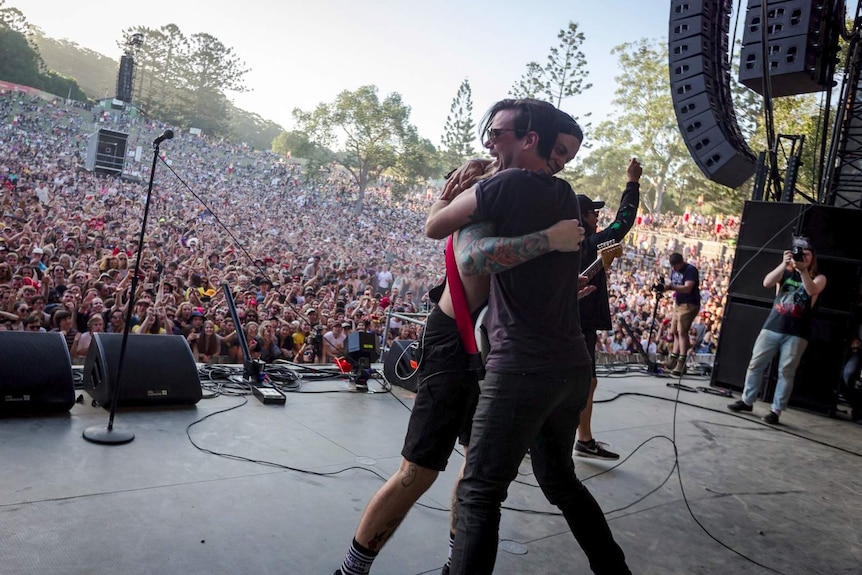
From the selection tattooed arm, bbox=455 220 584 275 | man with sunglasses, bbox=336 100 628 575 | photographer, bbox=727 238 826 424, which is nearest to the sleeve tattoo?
tattooed arm, bbox=455 220 584 275

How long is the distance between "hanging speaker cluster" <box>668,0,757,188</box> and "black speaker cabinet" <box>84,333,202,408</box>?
5142mm

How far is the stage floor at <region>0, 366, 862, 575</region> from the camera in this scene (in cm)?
185

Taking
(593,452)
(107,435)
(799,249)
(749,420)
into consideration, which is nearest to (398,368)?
(593,452)

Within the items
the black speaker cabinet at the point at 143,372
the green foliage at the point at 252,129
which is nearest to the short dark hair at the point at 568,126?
the black speaker cabinet at the point at 143,372

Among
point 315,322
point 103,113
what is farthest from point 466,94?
point 315,322

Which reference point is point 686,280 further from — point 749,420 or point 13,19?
point 13,19

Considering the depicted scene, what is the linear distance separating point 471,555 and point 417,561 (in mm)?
715

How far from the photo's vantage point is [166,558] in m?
1.75

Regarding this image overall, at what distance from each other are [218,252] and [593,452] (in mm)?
10014

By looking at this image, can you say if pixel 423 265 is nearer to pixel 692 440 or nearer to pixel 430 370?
pixel 692 440

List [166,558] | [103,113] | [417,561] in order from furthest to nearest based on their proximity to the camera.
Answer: [103,113], [417,561], [166,558]

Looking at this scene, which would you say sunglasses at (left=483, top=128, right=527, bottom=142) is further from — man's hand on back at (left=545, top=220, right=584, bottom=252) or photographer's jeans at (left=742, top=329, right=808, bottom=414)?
photographer's jeans at (left=742, top=329, right=808, bottom=414)

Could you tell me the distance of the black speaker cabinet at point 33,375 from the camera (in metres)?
2.81

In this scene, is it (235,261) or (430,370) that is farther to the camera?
(235,261)
